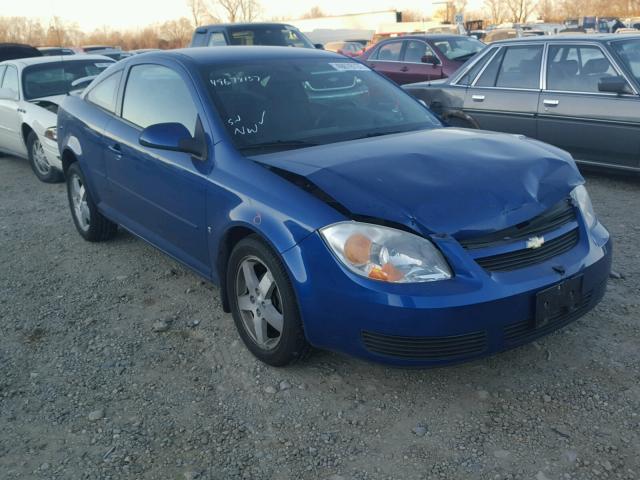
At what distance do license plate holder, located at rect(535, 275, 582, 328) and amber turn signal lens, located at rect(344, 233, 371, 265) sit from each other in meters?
0.73

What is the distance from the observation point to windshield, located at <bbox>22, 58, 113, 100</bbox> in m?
8.00

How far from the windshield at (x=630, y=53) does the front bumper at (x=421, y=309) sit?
4.10 m

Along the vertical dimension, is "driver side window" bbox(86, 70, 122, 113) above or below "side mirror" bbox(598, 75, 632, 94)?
above

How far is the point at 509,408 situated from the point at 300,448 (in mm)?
930

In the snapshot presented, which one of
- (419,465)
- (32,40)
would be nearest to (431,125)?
(419,465)

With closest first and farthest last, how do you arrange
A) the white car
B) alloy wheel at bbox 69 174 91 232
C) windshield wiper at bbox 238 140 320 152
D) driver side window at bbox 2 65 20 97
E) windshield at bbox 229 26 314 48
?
windshield wiper at bbox 238 140 320 152 → alloy wheel at bbox 69 174 91 232 → the white car → driver side window at bbox 2 65 20 97 → windshield at bbox 229 26 314 48

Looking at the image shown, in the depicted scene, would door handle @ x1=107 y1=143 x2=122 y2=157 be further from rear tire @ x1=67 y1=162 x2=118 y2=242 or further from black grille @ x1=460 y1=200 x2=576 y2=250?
black grille @ x1=460 y1=200 x2=576 y2=250

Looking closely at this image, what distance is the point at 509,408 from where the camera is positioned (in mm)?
2801

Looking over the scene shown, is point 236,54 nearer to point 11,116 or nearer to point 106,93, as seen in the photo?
point 106,93

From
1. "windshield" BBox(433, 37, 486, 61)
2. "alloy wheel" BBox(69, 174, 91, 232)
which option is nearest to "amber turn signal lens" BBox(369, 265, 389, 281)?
"alloy wheel" BBox(69, 174, 91, 232)

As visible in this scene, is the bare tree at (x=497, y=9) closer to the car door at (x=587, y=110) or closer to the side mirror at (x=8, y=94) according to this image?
the car door at (x=587, y=110)

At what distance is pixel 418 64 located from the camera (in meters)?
11.9

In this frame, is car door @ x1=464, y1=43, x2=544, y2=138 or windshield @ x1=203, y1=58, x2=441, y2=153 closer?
windshield @ x1=203, y1=58, x2=441, y2=153

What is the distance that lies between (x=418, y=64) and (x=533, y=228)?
9594 millimetres
